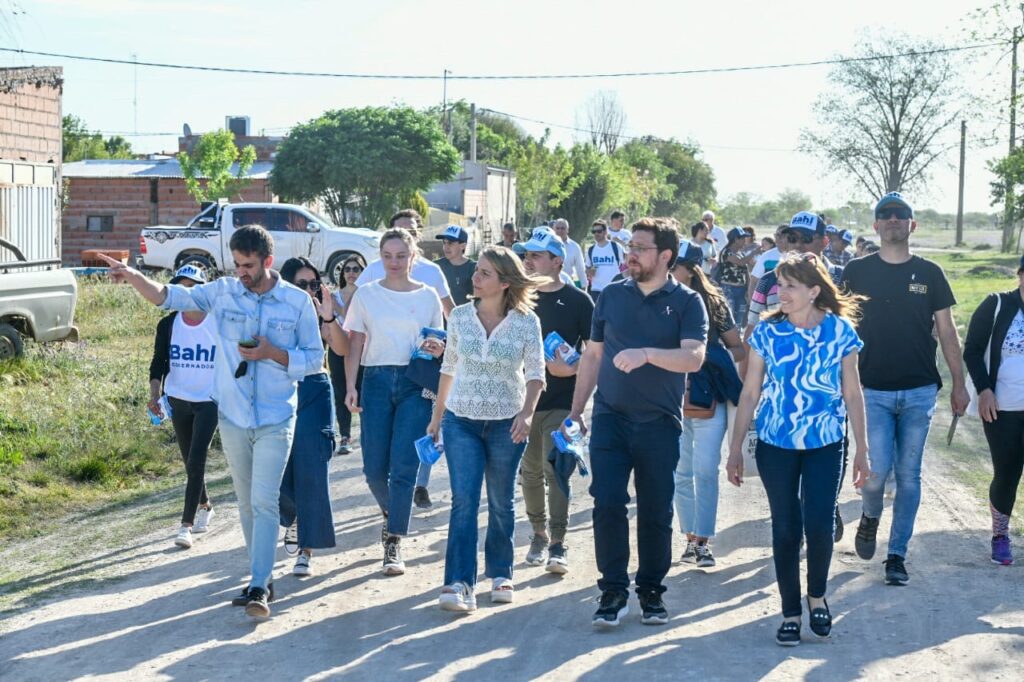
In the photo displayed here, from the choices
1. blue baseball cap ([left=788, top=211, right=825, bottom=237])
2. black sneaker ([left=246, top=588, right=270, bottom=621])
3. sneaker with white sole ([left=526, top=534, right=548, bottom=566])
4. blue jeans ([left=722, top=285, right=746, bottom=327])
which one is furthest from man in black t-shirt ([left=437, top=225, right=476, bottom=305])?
blue jeans ([left=722, top=285, right=746, bottom=327])

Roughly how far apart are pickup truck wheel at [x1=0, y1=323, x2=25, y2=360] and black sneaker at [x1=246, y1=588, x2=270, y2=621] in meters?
8.25

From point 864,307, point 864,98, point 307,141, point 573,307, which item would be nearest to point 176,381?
point 573,307

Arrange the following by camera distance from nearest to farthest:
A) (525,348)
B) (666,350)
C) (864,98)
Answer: (666,350) < (525,348) < (864,98)

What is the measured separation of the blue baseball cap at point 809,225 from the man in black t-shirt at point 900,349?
149cm

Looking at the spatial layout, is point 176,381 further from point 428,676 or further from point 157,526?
point 428,676

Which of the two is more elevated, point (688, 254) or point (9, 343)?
point (688, 254)

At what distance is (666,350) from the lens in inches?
250

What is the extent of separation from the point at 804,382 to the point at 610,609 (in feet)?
4.74

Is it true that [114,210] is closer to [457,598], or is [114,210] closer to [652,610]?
[457,598]

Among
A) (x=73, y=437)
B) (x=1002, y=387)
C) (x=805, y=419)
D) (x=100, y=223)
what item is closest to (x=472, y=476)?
(x=805, y=419)

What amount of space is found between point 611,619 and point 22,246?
17.2 metres

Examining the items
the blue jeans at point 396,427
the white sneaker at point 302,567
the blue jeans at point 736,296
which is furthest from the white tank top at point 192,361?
the blue jeans at point 736,296

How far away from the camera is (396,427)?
7629mm

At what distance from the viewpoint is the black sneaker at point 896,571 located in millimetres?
7234
